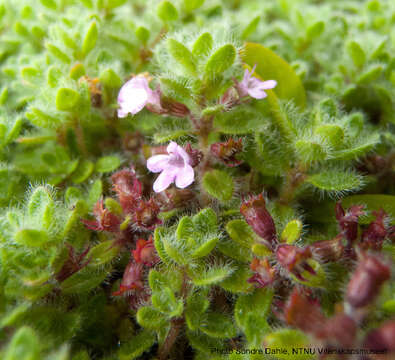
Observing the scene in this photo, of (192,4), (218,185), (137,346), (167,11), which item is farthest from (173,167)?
(192,4)

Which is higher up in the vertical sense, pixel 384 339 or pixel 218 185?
pixel 384 339

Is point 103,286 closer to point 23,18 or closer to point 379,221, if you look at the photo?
point 379,221

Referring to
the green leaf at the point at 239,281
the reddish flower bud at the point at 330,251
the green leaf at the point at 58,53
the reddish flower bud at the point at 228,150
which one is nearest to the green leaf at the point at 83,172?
the green leaf at the point at 58,53

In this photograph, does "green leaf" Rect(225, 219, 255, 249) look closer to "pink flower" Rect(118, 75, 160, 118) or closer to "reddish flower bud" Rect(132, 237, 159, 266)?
"reddish flower bud" Rect(132, 237, 159, 266)

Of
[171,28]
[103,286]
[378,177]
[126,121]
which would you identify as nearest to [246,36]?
[171,28]

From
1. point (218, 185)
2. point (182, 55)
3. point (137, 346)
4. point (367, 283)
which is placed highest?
point (182, 55)

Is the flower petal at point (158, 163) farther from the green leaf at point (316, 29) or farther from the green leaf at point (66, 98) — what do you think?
the green leaf at point (316, 29)

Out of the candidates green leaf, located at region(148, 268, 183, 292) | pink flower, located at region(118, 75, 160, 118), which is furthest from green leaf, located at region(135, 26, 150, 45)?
green leaf, located at region(148, 268, 183, 292)

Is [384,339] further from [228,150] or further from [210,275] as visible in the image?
[228,150]
